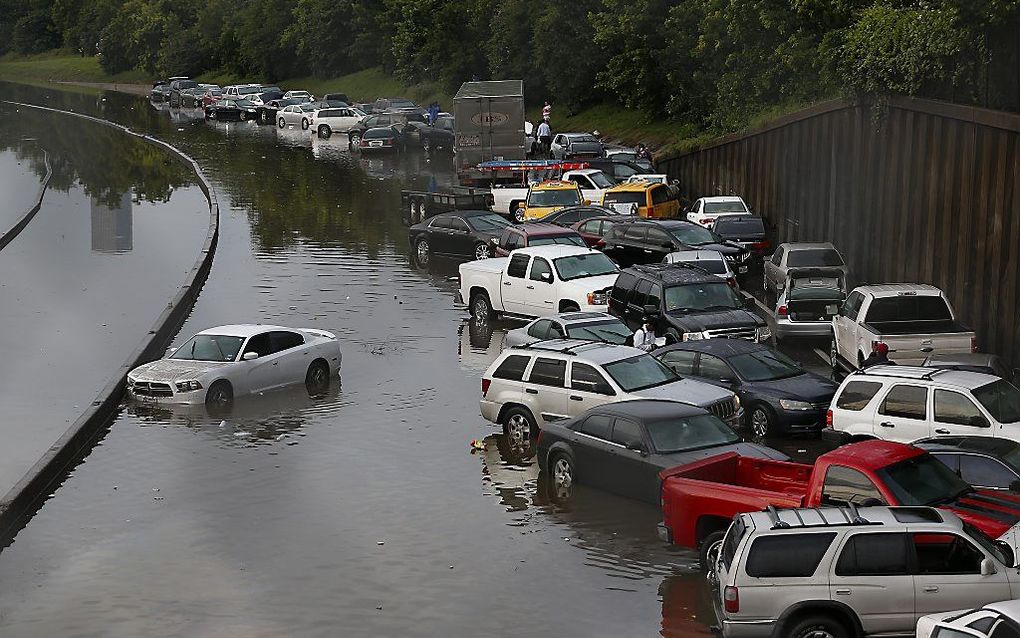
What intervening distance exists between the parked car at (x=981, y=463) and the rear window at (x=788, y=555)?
165 inches

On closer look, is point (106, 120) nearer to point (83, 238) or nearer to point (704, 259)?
point (83, 238)

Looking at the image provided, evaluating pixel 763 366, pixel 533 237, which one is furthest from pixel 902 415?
pixel 533 237

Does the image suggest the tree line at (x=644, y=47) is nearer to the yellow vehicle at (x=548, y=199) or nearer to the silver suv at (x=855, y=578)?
the yellow vehicle at (x=548, y=199)

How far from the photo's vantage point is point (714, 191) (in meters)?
50.3

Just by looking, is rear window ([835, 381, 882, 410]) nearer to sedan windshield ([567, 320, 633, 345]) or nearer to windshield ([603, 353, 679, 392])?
windshield ([603, 353, 679, 392])

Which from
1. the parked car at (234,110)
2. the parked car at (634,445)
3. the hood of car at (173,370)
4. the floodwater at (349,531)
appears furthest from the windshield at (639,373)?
the parked car at (234,110)

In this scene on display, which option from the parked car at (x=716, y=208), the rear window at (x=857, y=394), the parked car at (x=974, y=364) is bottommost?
the rear window at (x=857, y=394)

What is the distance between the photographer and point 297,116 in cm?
8881

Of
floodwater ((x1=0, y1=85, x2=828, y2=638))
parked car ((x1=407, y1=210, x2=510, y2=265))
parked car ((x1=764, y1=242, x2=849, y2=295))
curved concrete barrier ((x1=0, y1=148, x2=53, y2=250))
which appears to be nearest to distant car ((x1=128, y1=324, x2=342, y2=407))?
floodwater ((x1=0, y1=85, x2=828, y2=638))

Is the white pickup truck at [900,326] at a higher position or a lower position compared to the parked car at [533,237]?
lower

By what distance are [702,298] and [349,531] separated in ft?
38.7

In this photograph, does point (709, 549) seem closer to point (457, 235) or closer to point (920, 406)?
point (920, 406)

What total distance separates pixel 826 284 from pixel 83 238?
28285 millimetres

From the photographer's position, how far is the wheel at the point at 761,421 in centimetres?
2206
